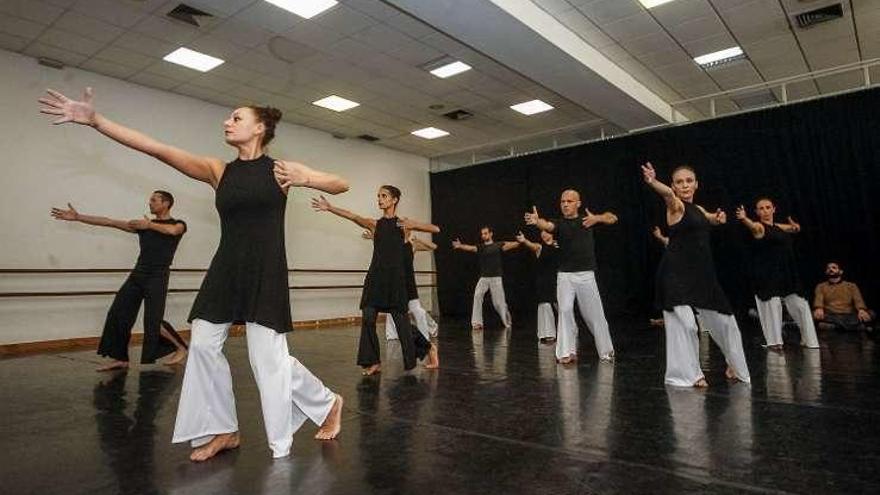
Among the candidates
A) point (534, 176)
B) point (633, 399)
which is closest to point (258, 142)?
point (633, 399)

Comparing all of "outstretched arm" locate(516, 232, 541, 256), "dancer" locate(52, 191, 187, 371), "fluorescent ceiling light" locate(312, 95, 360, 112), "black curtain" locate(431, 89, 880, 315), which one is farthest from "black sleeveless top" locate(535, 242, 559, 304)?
"dancer" locate(52, 191, 187, 371)

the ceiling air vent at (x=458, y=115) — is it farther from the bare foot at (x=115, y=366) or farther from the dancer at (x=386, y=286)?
the bare foot at (x=115, y=366)

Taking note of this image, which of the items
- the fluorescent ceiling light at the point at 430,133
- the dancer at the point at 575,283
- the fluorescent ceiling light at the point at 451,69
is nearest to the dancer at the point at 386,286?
the dancer at the point at 575,283

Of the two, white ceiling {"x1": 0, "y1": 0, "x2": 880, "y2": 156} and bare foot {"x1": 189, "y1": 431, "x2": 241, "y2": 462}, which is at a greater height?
white ceiling {"x1": 0, "y1": 0, "x2": 880, "y2": 156}

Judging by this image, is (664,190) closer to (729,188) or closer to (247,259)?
(247,259)

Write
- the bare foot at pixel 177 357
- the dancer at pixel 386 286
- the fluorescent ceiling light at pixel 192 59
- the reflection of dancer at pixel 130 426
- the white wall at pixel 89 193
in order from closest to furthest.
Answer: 1. the reflection of dancer at pixel 130 426
2. the dancer at pixel 386 286
3. the bare foot at pixel 177 357
4. the white wall at pixel 89 193
5. the fluorescent ceiling light at pixel 192 59

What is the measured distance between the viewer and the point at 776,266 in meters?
5.45

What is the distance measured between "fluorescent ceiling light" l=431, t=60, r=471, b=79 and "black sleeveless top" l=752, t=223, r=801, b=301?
431cm

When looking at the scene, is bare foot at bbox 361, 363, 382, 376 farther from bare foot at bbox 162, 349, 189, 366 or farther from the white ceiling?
the white ceiling

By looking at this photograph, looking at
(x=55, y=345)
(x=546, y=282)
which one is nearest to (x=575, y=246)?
(x=546, y=282)

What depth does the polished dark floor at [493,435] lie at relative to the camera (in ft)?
6.21

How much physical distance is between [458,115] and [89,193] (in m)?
5.87

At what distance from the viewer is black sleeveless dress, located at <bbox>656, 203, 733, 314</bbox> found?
11.5 feet

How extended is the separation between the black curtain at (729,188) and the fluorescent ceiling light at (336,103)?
3.81 meters
